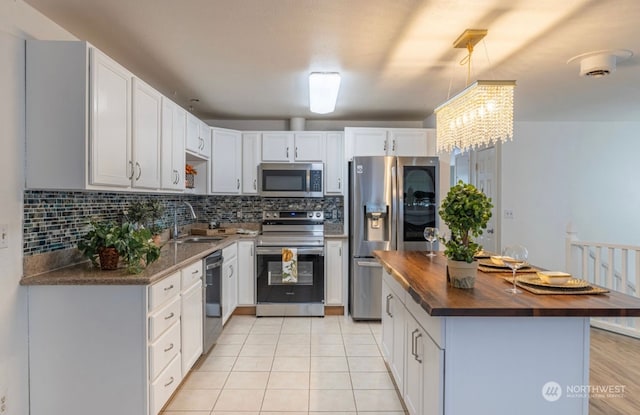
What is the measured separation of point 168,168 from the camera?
9.61ft

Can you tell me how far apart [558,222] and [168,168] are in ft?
15.2

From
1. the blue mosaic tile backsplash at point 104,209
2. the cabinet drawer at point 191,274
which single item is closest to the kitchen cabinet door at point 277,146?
the blue mosaic tile backsplash at point 104,209

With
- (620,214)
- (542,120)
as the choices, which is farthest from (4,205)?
(620,214)

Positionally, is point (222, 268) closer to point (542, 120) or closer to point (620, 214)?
point (542, 120)

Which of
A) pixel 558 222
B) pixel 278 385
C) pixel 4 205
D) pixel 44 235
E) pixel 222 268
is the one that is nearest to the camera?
pixel 4 205

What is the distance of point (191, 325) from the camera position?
2621 mm

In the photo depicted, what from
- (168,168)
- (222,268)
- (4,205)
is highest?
(168,168)

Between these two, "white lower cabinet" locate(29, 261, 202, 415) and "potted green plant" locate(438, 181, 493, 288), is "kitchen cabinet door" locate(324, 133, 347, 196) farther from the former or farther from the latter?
"white lower cabinet" locate(29, 261, 202, 415)

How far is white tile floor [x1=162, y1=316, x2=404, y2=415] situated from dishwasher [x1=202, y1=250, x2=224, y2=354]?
0.17m

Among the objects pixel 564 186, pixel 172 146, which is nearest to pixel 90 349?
pixel 172 146

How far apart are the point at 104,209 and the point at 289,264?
6.31ft

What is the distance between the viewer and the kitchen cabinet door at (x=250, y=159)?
4.41 metres

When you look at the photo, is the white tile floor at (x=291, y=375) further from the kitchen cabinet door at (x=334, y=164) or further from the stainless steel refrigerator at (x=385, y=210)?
the kitchen cabinet door at (x=334, y=164)

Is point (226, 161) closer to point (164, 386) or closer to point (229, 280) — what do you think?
point (229, 280)
